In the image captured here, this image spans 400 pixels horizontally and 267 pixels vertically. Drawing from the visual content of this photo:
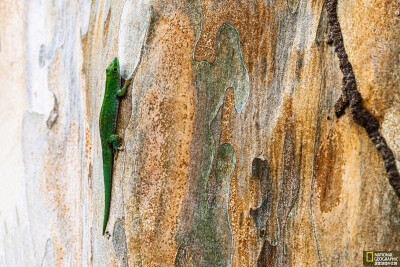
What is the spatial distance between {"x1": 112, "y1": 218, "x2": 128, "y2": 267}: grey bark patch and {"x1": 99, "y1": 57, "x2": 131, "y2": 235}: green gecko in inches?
3.3

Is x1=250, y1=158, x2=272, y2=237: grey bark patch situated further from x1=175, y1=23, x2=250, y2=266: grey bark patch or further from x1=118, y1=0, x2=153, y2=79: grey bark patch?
x1=118, y1=0, x2=153, y2=79: grey bark patch

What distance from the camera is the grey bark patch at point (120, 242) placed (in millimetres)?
1571

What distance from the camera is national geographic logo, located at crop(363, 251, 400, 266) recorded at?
1.29 meters

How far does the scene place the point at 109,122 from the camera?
1.73 meters

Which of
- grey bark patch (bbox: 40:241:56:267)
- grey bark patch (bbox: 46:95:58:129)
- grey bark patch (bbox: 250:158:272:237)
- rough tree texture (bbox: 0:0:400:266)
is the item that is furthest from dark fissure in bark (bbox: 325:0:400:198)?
grey bark patch (bbox: 40:241:56:267)

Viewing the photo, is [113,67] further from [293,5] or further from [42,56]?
[42,56]

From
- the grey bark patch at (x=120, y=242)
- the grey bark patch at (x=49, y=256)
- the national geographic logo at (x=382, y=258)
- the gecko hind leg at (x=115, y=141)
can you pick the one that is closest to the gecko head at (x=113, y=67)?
the gecko hind leg at (x=115, y=141)

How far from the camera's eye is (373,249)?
1311mm

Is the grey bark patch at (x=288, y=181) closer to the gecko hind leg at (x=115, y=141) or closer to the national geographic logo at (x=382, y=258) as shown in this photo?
the national geographic logo at (x=382, y=258)

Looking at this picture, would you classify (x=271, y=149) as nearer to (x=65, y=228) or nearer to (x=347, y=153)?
(x=347, y=153)

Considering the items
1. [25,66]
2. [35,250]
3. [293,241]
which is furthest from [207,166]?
[25,66]

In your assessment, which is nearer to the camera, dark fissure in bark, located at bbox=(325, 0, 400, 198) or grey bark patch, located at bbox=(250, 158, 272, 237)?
dark fissure in bark, located at bbox=(325, 0, 400, 198)

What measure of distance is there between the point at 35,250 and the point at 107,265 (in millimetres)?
885

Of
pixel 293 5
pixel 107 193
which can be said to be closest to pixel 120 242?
pixel 107 193
